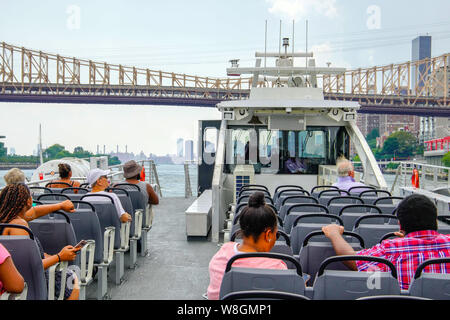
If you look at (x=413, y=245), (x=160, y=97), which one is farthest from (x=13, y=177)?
(x=160, y=97)

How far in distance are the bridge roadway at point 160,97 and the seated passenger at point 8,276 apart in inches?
2194

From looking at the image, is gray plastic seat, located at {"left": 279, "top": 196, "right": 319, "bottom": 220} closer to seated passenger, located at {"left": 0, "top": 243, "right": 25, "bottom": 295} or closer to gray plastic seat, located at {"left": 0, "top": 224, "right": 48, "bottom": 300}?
gray plastic seat, located at {"left": 0, "top": 224, "right": 48, "bottom": 300}

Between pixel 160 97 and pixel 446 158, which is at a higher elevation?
pixel 160 97

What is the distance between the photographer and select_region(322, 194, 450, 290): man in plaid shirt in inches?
88.4

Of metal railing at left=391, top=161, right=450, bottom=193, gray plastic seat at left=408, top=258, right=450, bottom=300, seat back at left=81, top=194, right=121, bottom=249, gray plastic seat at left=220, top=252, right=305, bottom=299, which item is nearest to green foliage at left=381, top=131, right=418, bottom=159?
metal railing at left=391, top=161, right=450, bottom=193

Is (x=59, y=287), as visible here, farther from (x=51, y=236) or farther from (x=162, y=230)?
(x=162, y=230)

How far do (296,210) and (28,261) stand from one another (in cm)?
231

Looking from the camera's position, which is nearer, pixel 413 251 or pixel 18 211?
pixel 413 251

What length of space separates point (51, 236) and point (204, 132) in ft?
23.7

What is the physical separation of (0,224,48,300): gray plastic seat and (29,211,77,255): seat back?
2.03ft

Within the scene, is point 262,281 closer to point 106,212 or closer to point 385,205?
point 106,212

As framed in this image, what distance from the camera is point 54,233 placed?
3105 millimetres

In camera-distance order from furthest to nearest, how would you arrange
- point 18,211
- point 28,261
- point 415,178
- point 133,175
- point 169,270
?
1. point 415,178
2. point 133,175
3. point 169,270
4. point 18,211
5. point 28,261

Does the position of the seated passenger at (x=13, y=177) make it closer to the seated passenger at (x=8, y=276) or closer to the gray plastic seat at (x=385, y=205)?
the seated passenger at (x=8, y=276)
